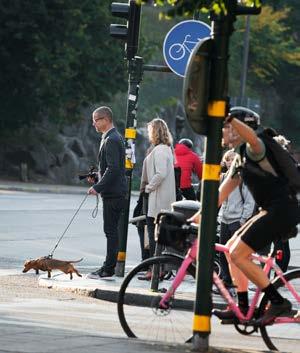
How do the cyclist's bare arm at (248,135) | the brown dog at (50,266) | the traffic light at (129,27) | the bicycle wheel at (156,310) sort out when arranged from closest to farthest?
the cyclist's bare arm at (248,135), the bicycle wheel at (156,310), the traffic light at (129,27), the brown dog at (50,266)

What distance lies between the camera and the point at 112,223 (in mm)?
14859

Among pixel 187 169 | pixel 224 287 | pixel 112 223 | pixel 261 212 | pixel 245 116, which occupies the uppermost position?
pixel 245 116

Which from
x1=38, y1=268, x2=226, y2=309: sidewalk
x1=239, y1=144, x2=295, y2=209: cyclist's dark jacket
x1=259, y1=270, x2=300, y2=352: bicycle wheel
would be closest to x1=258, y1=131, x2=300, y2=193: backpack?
x1=239, y1=144, x2=295, y2=209: cyclist's dark jacket

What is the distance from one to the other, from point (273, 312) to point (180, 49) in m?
6.75

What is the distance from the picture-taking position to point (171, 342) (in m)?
9.13

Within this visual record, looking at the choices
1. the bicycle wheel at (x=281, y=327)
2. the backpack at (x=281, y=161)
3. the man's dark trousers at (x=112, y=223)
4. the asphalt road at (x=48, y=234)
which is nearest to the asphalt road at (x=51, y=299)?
the asphalt road at (x=48, y=234)

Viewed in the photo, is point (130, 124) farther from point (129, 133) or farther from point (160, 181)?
point (160, 181)

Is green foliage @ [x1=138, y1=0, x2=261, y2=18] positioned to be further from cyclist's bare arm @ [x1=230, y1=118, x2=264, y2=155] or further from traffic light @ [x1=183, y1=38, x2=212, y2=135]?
cyclist's bare arm @ [x1=230, y1=118, x2=264, y2=155]

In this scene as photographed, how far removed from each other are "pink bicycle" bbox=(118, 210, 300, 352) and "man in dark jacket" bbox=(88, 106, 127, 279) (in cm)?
495

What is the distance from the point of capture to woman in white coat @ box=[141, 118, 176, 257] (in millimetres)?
14516

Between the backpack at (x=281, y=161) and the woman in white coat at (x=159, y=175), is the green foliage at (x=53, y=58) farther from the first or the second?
the backpack at (x=281, y=161)

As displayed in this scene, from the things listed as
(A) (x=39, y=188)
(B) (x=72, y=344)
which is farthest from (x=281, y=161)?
(A) (x=39, y=188)

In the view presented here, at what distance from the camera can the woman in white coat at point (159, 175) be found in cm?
1452

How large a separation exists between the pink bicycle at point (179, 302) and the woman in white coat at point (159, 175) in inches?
186
